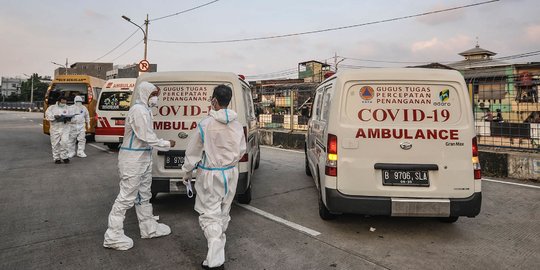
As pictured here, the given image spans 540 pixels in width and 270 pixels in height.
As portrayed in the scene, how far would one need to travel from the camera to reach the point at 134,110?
3467mm

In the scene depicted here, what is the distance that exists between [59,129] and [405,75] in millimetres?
8806

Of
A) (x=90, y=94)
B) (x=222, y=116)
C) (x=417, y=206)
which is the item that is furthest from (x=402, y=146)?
(x=90, y=94)

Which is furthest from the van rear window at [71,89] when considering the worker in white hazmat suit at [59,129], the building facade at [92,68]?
the building facade at [92,68]

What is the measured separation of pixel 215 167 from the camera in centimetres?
293

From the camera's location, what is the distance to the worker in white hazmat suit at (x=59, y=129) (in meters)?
8.59

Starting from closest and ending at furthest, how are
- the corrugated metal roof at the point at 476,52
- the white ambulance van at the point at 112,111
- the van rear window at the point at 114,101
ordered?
1. the white ambulance van at the point at 112,111
2. the van rear window at the point at 114,101
3. the corrugated metal roof at the point at 476,52

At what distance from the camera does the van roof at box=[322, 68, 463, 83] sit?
363 centimetres

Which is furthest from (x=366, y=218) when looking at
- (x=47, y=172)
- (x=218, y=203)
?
(x=47, y=172)

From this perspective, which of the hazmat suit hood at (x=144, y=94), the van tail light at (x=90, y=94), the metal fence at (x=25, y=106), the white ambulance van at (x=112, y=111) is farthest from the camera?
the metal fence at (x=25, y=106)

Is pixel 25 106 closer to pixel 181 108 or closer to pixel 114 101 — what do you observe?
pixel 114 101

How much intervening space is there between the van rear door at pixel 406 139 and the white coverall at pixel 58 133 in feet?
26.1

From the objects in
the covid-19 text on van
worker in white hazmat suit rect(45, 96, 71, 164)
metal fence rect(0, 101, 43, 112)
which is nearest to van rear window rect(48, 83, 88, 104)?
the covid-19 text on van

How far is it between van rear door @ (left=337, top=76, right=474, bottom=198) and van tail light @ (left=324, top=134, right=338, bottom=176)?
60mm

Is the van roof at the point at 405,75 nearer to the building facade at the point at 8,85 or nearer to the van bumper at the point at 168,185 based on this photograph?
the van bumper at the point at 168,185
